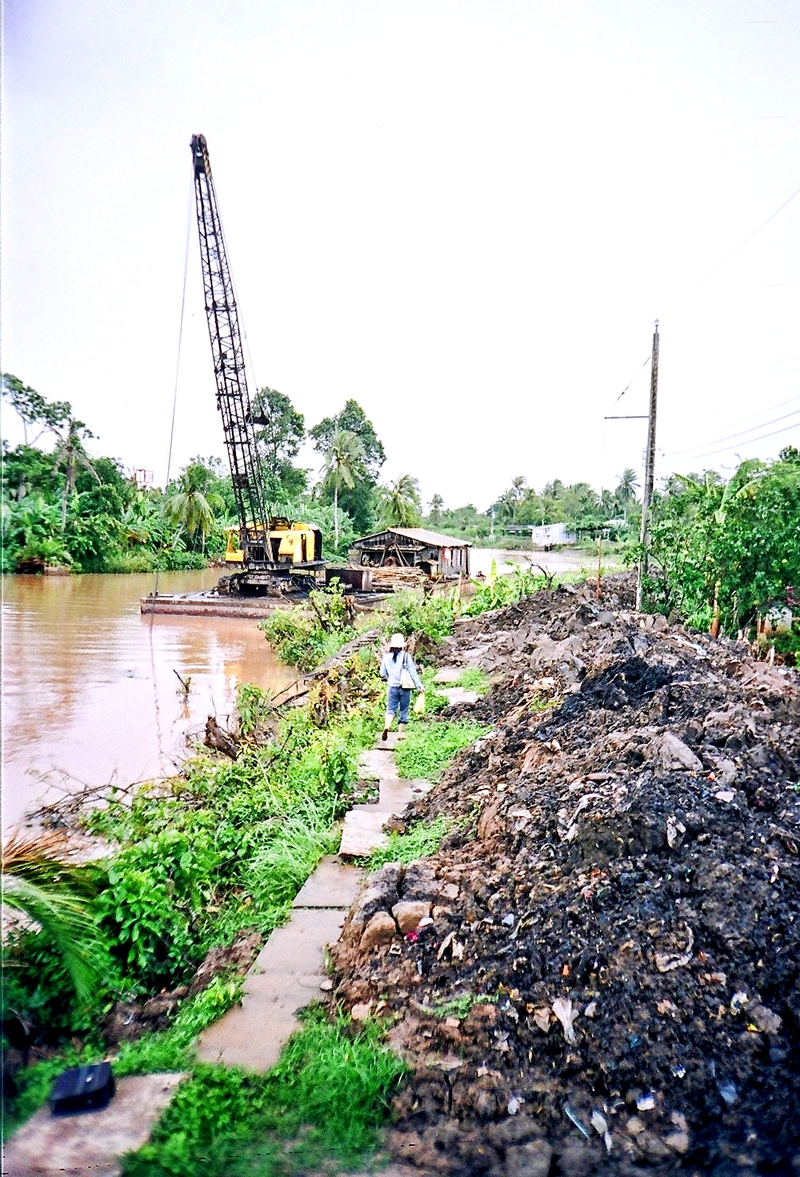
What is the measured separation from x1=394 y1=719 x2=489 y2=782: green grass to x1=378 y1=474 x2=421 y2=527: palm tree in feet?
5.90

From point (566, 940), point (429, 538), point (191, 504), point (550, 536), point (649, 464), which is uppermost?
point (649, 464)

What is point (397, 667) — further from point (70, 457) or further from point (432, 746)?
point (70, 457)

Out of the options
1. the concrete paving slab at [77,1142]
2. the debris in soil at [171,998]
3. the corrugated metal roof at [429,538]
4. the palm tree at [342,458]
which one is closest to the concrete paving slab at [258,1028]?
the debris in soil at [171,998]

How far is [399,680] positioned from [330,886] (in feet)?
7.80

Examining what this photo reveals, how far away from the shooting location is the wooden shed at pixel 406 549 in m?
8.59

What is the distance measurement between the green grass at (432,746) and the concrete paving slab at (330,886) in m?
1.27

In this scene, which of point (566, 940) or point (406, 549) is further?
point (406, 549)

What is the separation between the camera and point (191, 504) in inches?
165

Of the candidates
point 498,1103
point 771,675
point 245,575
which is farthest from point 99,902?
point 245,575

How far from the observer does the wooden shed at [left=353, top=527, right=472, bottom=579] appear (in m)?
8.59

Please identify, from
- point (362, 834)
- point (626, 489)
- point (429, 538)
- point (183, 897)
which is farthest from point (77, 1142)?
point (626, 489)

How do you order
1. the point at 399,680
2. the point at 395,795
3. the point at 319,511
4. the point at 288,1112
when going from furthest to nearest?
1. the point at 319,511
2. the point at 399,680
3. the point at 395,795
4. the point at 288,1112

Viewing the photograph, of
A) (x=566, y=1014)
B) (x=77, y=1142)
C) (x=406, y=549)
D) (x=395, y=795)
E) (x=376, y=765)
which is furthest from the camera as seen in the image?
(x=406, y=549)

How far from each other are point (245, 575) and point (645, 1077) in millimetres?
8395
